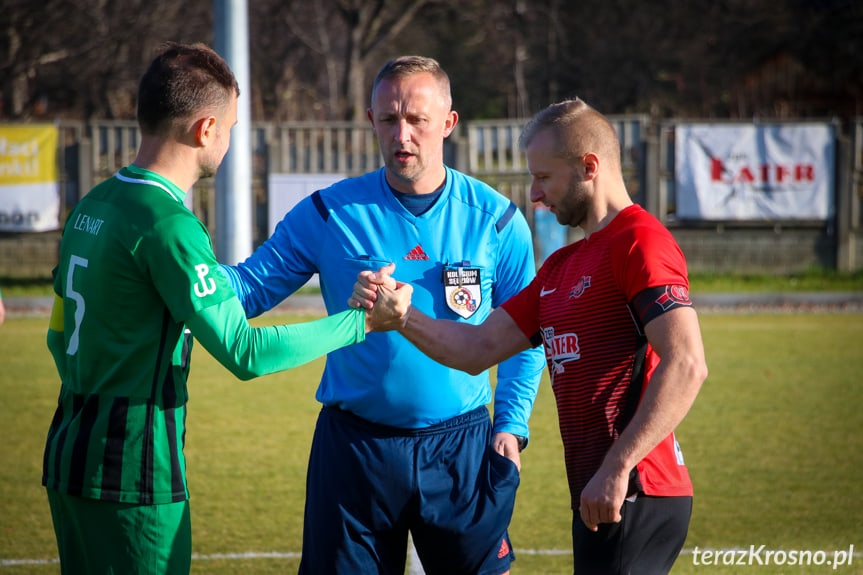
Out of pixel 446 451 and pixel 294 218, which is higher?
pixel 294 218

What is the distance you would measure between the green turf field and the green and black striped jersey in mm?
2442

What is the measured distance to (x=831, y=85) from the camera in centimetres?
3412

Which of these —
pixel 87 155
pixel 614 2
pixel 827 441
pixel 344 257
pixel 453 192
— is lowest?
pixel 827 441

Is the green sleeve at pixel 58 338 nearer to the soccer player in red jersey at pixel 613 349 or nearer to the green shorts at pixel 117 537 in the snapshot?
the green shorts at pixel 117 537

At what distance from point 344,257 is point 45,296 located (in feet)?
45.2

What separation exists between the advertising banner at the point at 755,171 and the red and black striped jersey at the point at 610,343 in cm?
1509

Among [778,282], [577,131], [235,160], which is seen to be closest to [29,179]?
[235,160]

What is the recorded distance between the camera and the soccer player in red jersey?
8.29 feet

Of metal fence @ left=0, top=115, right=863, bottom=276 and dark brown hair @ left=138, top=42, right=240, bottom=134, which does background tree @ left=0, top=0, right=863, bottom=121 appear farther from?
dark brown hair @ left=138, top=42, right=240, bottom=134

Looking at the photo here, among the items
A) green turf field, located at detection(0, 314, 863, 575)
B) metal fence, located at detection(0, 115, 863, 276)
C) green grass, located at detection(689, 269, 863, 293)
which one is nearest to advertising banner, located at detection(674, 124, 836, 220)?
metal fence, located at detection(0, 115, 863, 276)

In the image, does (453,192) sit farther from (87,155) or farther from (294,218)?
(87,155)

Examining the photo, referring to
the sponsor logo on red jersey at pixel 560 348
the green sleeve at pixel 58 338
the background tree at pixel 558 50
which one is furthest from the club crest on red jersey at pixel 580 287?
the background tree at pixel 558 50

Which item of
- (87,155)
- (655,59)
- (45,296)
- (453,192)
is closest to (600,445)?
(453,192)

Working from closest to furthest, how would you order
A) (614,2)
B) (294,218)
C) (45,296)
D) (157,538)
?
(157,538), (294,218), (45,296), (614,2)
